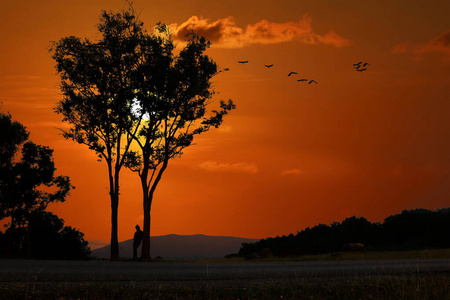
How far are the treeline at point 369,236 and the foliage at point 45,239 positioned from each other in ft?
66.3

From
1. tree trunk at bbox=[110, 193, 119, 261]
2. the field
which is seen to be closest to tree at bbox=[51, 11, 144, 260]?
tree trunk at bbox=[110, 193, 119, 261]

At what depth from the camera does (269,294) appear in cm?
1256

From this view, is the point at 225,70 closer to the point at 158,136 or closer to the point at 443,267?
the point at 158,136

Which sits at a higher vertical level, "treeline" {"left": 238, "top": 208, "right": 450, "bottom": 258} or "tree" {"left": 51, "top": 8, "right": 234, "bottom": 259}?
"tree" {"left": 51, "top": 8, "right": 234, "bottom": 259}

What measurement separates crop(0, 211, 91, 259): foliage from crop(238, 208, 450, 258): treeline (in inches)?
796

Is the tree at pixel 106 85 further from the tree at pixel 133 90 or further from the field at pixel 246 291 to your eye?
the field at pixel 246 291

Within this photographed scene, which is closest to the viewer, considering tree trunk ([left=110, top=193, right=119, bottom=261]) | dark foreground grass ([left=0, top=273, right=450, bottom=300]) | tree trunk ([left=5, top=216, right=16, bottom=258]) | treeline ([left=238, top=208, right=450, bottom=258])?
dark foreground grass ([left=0, top=273, right=450, bottom=300])

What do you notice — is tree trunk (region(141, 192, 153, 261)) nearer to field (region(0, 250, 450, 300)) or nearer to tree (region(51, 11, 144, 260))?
tree (region(51, 11, 144, 260))

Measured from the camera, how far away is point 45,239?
1960 inches

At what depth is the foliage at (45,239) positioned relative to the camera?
4876 centimetres

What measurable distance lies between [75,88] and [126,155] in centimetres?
673

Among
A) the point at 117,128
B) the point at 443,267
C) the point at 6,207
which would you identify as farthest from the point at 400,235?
the point at 6,207

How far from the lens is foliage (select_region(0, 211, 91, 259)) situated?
1920 inches

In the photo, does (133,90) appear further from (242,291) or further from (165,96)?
(242,291)
